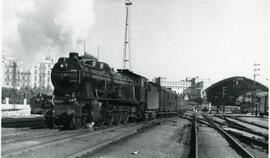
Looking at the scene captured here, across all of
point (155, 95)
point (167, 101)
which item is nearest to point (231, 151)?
point (155, 95)

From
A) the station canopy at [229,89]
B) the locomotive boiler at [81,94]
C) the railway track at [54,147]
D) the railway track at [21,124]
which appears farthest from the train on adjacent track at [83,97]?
the station canopy at [229,89]

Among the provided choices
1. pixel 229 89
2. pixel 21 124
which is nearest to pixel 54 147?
pixel 21 124

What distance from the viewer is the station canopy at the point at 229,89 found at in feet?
226

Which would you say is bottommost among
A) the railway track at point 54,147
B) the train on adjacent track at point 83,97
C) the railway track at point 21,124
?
the railway track at point 21,124

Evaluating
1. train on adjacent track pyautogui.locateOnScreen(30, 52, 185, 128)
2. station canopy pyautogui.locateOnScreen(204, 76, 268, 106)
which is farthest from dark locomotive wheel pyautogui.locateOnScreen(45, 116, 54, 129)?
station canopy pyautogui.locateOnScreen(204, 76, 268, 106)

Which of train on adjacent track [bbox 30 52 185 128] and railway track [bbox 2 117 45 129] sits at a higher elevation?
train on adjacent track [bbox 30 52 185 128]

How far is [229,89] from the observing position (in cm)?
7400

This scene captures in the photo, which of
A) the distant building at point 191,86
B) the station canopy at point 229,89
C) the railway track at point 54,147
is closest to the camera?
the railway track at point 54,147

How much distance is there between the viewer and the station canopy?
68.9 metres

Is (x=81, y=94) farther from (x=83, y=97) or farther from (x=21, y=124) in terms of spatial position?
(x=21, y=124)

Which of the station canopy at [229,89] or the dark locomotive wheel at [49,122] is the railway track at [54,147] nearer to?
the dark locomotive wheel at [49,122]

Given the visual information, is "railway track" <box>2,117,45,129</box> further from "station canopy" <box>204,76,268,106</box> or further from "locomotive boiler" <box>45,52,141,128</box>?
"station canopy" <box>204,76,268,106</box>

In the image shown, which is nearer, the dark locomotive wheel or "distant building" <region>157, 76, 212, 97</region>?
the dark locomotive wheel

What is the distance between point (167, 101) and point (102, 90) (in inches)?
756
